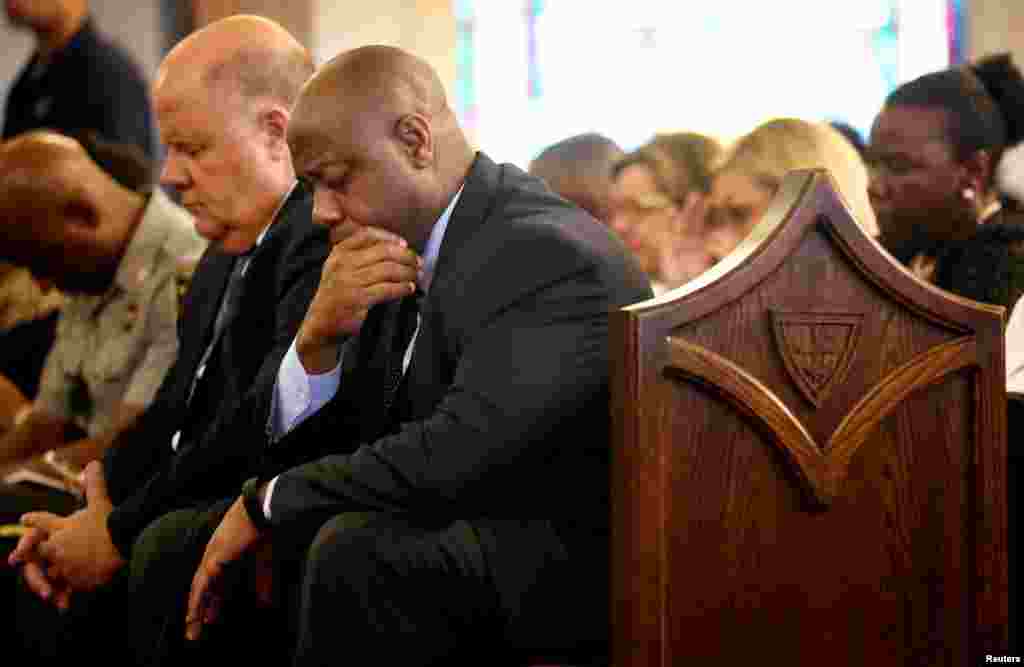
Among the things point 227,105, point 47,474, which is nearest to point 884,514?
point 227,105

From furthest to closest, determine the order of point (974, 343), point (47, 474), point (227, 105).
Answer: point (47, 474) < point (227, 105) < point (974, 343)

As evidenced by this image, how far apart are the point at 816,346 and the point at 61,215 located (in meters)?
2.47

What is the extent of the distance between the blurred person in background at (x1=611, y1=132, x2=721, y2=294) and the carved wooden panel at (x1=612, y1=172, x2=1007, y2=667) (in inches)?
93.7

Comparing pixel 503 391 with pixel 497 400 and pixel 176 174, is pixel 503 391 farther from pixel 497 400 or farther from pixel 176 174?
pixel 176 174

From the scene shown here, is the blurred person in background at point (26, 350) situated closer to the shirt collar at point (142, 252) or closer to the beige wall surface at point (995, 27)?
the shirt collar at point (142, 252)

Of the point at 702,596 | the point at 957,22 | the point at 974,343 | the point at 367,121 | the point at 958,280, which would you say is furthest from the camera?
the point at 957,22

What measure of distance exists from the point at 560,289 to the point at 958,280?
40.9 inches

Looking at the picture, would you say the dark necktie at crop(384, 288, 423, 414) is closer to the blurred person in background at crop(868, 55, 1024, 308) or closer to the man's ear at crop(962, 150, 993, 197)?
the blurred person in background at crop(868, 55, 1024, 308)

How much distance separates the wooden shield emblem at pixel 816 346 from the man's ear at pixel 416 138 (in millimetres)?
701

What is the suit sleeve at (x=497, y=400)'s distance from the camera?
2432 millimetres

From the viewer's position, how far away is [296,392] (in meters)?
2.93

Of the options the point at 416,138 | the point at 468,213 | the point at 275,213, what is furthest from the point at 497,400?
the point at 275,213

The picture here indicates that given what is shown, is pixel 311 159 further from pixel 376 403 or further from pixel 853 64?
pixel 853 64

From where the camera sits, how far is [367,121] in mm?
2727
